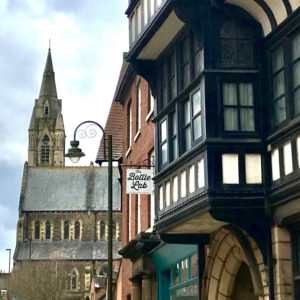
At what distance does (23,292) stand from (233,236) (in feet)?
251

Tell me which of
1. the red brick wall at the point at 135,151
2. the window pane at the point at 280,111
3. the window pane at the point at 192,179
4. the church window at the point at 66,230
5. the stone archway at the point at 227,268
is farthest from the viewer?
the church window at the point at 66,230

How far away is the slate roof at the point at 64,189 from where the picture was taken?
125 metres

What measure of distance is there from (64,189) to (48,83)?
42852mm

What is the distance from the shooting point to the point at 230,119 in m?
16.2

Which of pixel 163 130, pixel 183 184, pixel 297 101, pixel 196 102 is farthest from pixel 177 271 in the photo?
pixel 297 101

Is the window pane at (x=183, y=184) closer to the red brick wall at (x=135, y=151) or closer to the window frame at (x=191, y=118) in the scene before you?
the window frame at (x=191, y=118)

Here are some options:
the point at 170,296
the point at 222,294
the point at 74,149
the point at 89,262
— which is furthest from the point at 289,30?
the point at 89,262

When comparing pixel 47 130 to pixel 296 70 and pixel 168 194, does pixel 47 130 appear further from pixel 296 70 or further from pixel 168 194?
pixel 296 70

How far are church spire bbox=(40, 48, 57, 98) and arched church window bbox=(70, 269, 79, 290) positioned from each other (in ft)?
167

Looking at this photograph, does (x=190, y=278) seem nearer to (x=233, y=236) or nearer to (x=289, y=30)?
(x=233, y=236)

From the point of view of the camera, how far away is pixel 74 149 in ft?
69.5

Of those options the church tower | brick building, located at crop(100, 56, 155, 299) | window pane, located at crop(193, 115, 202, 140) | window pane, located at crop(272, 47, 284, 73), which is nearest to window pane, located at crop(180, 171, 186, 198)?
window pane, located at crop(193, 115, 202, 140)

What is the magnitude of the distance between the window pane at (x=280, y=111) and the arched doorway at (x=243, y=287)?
4076 millimetres

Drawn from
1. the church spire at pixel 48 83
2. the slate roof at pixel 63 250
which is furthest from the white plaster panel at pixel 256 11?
the church spire at pixel 48 83
